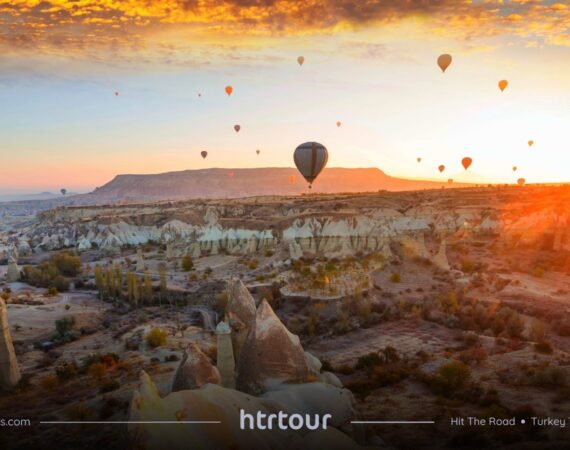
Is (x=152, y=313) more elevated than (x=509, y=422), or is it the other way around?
(x=509, y=422)

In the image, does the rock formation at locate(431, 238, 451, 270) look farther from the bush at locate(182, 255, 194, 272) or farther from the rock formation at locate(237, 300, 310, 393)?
the rock formation at locate(237, 300, 310, 393)

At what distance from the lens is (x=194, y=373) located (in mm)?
10273

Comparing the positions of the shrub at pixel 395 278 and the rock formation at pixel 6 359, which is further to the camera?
the shrub at pixel 395 278

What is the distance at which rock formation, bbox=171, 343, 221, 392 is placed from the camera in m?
10.2

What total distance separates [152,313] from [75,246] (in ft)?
148

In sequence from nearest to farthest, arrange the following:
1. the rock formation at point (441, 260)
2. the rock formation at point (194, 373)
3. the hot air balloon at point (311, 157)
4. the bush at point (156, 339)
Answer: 1. the rock formation at point (194, 373)
2. the bush at point (156, 339)
3. the hot air balloon at point (311, 157)
4. the rock formation at point (441, 260)

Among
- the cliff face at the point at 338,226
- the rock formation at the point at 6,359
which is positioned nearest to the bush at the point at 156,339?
the rock formation at the point at 6,359

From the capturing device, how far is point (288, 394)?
32.0 feet

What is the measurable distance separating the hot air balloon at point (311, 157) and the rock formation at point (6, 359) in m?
15.7

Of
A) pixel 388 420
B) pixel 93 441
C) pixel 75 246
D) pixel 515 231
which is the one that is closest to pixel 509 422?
pixel 388 420

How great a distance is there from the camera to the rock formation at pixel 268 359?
10.6 m

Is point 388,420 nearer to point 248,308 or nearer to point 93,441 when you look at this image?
point 248,308

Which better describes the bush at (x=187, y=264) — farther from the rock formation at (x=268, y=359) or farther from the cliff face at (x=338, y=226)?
the rock formation at (x=268, y=359)

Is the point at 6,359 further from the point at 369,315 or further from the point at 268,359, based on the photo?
the point at 369,315
